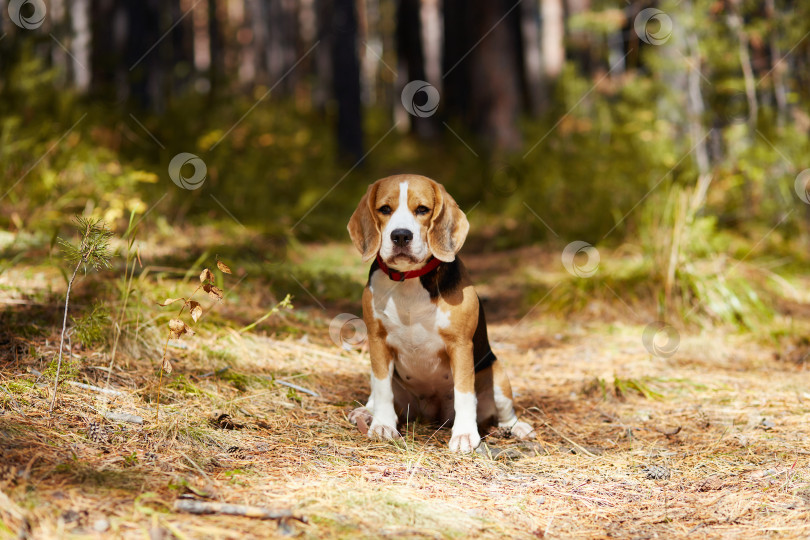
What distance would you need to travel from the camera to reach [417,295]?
342 cm

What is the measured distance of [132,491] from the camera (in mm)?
2486

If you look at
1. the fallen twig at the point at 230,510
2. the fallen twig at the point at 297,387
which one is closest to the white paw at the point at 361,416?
the fallen twig at the point at 297,387

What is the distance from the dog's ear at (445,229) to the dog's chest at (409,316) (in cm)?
20

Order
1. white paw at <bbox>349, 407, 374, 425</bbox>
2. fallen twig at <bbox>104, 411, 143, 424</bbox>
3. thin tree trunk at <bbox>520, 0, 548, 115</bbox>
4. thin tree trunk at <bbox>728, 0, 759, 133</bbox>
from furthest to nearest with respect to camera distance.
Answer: thin tree trunk at <bbox>520, 0, 548, 115</bbox>
thin tree trunk at <bbox>728, 0, 759, 133</bbox>
white paw at <bbox>349, 407, 374, 425</bbox>
fallen twig at <bbox>104, 411, 143, 424</bbox>

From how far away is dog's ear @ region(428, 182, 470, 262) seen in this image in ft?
11.0

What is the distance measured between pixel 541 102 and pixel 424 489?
18.3 m

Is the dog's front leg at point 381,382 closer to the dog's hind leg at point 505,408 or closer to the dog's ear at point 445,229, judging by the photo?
the dog's ear at point 445,229

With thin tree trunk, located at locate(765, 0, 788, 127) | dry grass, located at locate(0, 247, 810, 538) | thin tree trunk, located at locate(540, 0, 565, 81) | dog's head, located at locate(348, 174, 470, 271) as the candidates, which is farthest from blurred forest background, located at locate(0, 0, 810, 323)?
thin tree trunk, located at locate(540, 0, 565, 81)

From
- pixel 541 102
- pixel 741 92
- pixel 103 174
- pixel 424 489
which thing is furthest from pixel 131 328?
pixel 541 102

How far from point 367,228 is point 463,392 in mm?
915

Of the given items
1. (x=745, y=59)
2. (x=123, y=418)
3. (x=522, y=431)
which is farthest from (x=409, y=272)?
(x=745, y=59)

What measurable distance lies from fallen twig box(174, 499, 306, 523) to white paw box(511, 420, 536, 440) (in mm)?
1600

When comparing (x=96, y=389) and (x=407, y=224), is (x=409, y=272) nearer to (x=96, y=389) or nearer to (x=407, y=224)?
(x=407, y=224)

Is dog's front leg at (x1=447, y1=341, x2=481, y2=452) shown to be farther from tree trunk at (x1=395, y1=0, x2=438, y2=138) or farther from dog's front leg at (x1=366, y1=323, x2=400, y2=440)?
tree trunk at (x1=395, y1=0, x2=438, y2=138)
